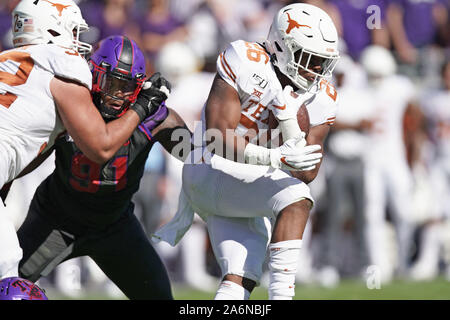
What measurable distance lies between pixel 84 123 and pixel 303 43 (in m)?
1.16

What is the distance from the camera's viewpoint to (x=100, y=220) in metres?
4.75

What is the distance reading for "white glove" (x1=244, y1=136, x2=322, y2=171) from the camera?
419 cm

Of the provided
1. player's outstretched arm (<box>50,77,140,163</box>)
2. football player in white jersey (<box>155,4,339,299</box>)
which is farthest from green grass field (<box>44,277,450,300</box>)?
player's outstretched arm (<box>50,77,140,163</box>)

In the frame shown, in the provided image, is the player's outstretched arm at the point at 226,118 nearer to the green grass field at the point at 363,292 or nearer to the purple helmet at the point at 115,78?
the purple helmet at the point at 115,78

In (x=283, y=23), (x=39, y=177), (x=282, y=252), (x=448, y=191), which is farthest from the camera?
(x=448, y=191)

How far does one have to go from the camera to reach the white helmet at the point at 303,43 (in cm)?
442

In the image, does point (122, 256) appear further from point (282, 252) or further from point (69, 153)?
point (282, 252)

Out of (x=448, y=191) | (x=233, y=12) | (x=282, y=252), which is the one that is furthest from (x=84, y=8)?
(x=282, y=252)

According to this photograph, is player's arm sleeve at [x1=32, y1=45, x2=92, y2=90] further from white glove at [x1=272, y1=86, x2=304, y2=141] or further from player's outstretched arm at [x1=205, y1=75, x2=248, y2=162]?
white glove at [x1=272, y1=86, x2=304, y2=141]

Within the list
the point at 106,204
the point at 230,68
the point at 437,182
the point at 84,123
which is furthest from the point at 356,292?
the point at 84,123

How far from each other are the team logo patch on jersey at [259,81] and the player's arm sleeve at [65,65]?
783 millimetres

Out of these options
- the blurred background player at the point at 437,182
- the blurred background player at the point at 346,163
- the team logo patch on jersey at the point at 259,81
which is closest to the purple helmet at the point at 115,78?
the team logo patch on jersey at the point at 259,81

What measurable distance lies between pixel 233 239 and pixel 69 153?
3.15ft
